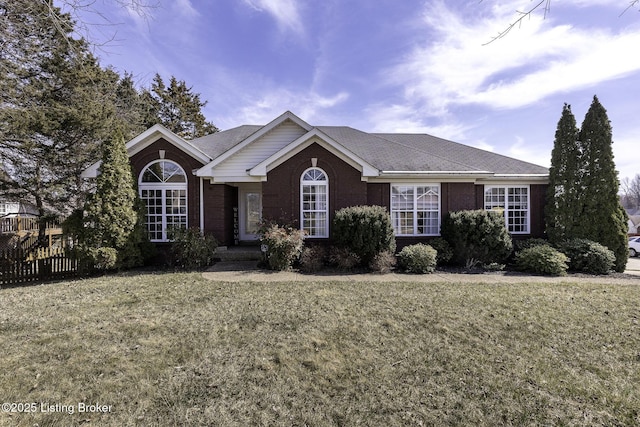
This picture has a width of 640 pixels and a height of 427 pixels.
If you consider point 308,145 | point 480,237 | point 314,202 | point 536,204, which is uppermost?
point 308,145

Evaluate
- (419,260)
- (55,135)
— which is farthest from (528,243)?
(55,135)

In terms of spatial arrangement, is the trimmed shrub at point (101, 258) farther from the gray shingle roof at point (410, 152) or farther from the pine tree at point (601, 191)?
the pine tree at point (601, 191)

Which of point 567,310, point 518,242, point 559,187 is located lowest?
point 567,310

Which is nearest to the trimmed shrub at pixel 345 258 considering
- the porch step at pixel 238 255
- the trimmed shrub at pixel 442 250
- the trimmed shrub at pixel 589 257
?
the trimmed shrub at pixel 442 250

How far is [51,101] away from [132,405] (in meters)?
18.2

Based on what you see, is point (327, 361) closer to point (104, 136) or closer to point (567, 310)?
point (567, 310)

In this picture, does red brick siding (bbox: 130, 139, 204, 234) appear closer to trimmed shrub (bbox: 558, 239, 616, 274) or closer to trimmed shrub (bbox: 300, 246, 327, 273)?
trimmed shrub (bbox: 300, 246, 327, 273)

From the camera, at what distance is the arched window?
1201 cm

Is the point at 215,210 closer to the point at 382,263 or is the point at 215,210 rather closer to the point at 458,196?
the point at 382,263

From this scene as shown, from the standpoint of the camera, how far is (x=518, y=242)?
1245cm

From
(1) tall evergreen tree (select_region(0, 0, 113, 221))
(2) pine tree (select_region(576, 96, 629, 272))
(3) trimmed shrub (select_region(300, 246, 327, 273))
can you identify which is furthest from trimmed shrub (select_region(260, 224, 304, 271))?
(1) tall evergreen tree (select_region(0, 0, 113, 221))

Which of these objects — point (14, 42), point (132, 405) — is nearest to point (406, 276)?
point (132, 405)

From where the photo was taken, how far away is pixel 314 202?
38.0ft

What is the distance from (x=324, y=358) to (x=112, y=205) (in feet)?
31.9
